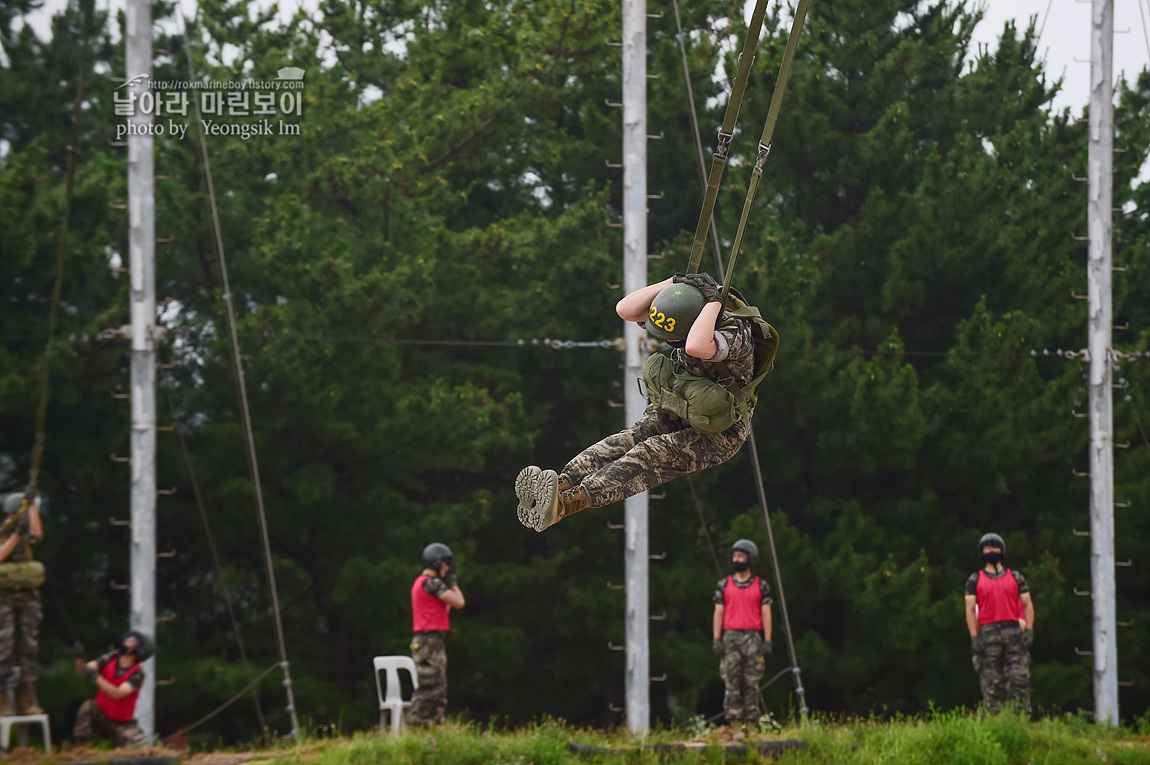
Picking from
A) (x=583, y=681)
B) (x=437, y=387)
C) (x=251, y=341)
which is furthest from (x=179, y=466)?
(x=583, y=681)

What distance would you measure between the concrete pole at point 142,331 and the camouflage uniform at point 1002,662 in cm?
758

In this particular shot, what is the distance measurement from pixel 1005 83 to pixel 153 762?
1398 cm

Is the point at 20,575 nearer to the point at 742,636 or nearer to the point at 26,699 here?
the point at 26,699

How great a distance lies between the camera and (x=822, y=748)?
9.18 metres

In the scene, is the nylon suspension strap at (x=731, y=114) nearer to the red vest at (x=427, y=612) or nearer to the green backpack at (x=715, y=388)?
the green backpack at (x=715, y=388)

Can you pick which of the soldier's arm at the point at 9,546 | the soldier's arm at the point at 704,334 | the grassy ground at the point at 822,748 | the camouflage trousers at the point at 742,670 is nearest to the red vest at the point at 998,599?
the grassy ground at the point at 822,748

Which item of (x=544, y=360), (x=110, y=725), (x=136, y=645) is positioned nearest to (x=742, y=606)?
(x=136, y=645)

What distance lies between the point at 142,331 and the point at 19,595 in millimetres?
2852

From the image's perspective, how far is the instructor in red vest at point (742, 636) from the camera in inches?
402

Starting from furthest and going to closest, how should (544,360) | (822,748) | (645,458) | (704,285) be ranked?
(544,360), (822,748), (645,458), (704,285)

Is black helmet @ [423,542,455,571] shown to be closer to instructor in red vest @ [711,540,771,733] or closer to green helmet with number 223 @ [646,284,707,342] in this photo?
instructor in red vest @ [711,540,771,733]

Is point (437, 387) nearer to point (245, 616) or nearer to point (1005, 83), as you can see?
point (245, 616)

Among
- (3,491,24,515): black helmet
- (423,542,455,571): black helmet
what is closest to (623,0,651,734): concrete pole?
(423,542,455,571): black helmet

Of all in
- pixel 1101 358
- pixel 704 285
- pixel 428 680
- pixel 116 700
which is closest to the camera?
pixel 704 285
